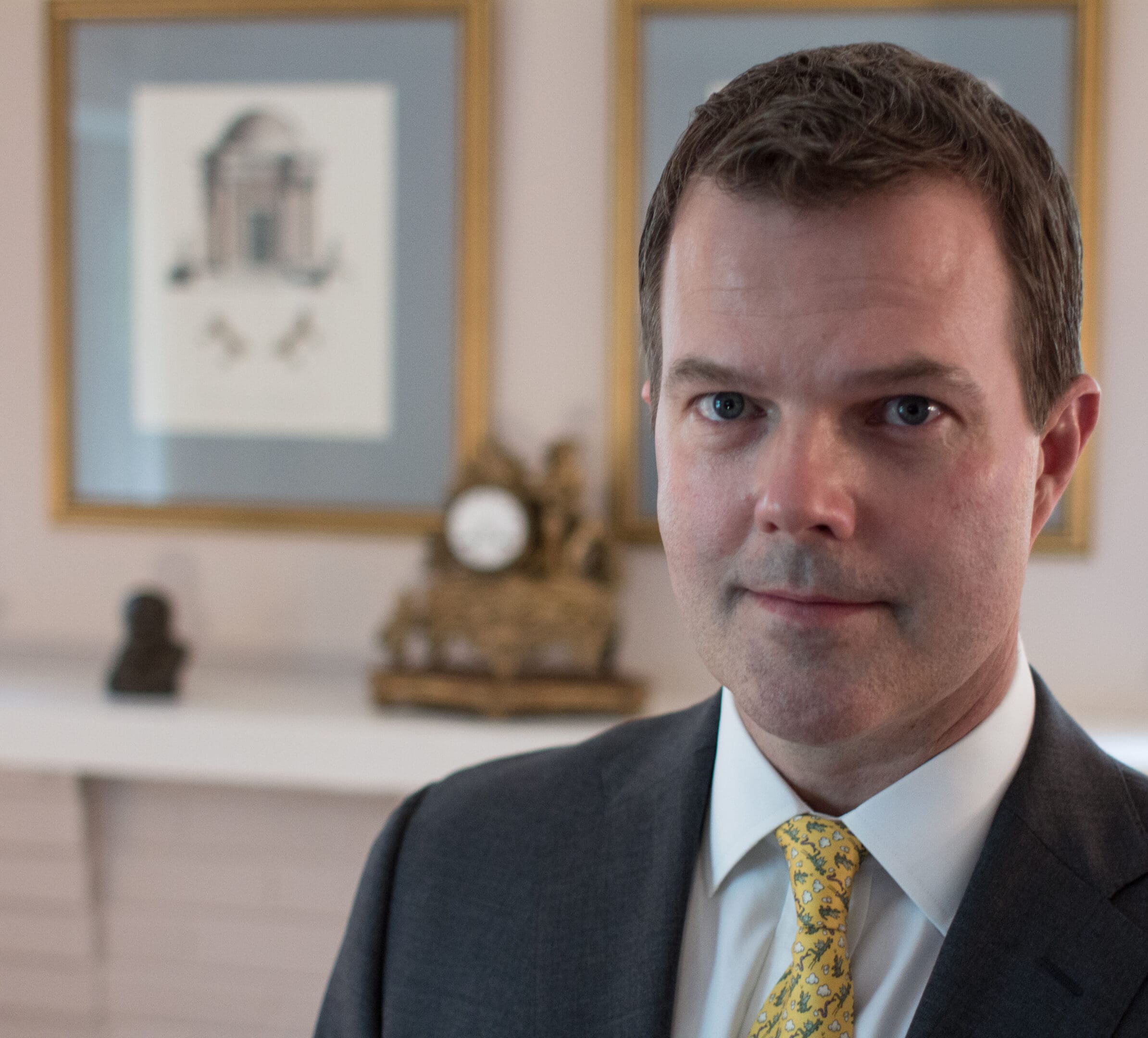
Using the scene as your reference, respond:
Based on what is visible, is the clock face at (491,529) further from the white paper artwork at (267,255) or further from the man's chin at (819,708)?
the man's chin at (819,708)

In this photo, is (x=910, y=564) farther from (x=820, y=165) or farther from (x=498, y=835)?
(x=498, y=835)

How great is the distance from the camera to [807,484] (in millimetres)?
738

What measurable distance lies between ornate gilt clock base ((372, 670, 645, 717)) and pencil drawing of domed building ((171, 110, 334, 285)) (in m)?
0.85

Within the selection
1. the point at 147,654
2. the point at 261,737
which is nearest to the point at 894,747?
the point at 261,737

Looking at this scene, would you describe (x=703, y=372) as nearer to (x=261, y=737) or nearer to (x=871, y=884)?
(x=871, y=884)

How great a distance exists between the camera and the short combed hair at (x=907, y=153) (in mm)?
751

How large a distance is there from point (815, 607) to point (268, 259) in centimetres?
190

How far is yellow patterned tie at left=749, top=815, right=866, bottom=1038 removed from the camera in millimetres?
779

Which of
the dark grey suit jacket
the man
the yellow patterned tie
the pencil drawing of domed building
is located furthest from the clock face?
the yellow patterned tie

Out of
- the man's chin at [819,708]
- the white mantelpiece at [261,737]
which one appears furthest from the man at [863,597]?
the white mantelpiece at [261,737]

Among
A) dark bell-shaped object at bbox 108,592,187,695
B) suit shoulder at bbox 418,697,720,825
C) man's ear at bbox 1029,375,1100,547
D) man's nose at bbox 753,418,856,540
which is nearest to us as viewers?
man's nose at bbox 753,418,856,540

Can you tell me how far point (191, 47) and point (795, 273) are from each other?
2.01 m

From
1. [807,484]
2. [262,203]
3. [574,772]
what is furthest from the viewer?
[262,203]

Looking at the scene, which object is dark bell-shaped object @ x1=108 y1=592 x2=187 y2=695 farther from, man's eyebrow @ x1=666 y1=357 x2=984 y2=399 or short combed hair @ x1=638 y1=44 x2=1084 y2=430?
man's eyebrow @ x1=666 y1=357 x2=984 y2=399
